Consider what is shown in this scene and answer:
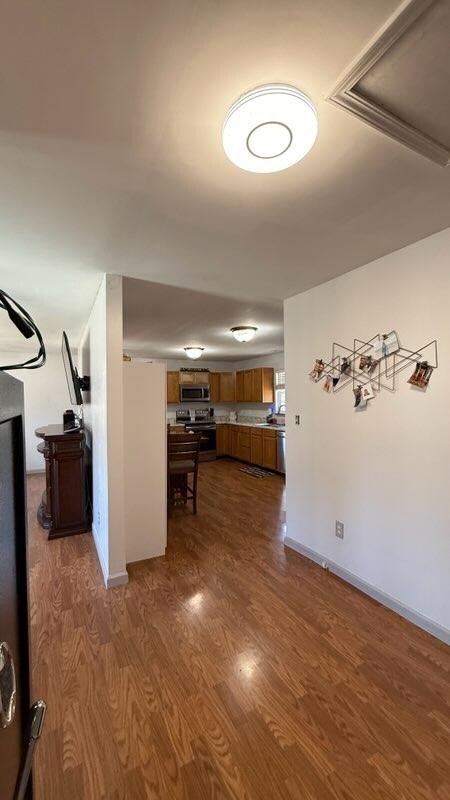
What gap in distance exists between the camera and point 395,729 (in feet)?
4.51

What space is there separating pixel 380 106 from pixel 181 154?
699 mm

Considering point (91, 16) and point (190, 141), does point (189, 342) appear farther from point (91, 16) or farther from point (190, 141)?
point (91, 16)

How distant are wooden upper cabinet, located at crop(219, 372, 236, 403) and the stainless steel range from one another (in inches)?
25.8

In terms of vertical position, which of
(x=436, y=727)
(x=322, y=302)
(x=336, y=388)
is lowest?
(x=436, y=727)

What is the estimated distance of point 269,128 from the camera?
1.02m

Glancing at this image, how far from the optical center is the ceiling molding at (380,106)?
799 mm

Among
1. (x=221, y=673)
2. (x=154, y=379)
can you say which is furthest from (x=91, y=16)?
(x=221, y=673)

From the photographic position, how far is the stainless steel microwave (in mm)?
7113

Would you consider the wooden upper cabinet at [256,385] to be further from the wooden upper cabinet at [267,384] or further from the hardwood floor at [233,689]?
the hardwood floor at [233,689]

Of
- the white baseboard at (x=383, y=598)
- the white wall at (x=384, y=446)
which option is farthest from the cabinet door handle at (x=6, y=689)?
the white baseboard at (x=383, y=598)

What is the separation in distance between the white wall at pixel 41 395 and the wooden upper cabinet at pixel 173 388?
2.04m

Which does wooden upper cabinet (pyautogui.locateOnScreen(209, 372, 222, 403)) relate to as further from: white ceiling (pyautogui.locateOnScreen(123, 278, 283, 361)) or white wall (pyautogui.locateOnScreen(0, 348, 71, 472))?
white wall (pyautogui.locateOnScreen(0, 348, 71, 472))

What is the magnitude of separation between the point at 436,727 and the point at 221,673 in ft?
3.17

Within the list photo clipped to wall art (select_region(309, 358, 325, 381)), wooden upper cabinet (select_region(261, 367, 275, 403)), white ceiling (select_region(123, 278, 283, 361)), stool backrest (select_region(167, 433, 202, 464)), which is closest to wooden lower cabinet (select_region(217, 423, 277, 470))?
wooden upper cabinet (select_region(261, 367, 275, 403))
